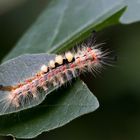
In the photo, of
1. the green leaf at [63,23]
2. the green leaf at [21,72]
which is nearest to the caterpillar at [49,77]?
the green leaf at [21,72]

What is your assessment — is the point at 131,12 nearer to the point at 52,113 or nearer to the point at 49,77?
the point at 49,77

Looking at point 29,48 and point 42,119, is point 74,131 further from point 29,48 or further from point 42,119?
point 42,119

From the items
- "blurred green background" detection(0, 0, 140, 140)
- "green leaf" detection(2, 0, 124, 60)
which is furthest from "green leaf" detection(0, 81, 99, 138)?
"blurred green background" detection(0, 0, 140, 140)

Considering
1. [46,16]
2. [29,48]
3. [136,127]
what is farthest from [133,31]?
[29,48]

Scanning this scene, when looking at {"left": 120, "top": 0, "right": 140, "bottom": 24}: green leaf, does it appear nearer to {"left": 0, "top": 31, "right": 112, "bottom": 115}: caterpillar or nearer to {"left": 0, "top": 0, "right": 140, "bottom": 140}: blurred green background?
{"left": 0, "top": 31, "right": 112, "bottom": 115}: caterpillar

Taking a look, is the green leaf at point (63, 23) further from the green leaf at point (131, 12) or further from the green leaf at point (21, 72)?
the green leaf at point (21, 72)

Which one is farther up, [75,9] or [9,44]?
[9,44]

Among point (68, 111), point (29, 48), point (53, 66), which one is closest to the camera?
point (68, 111)
